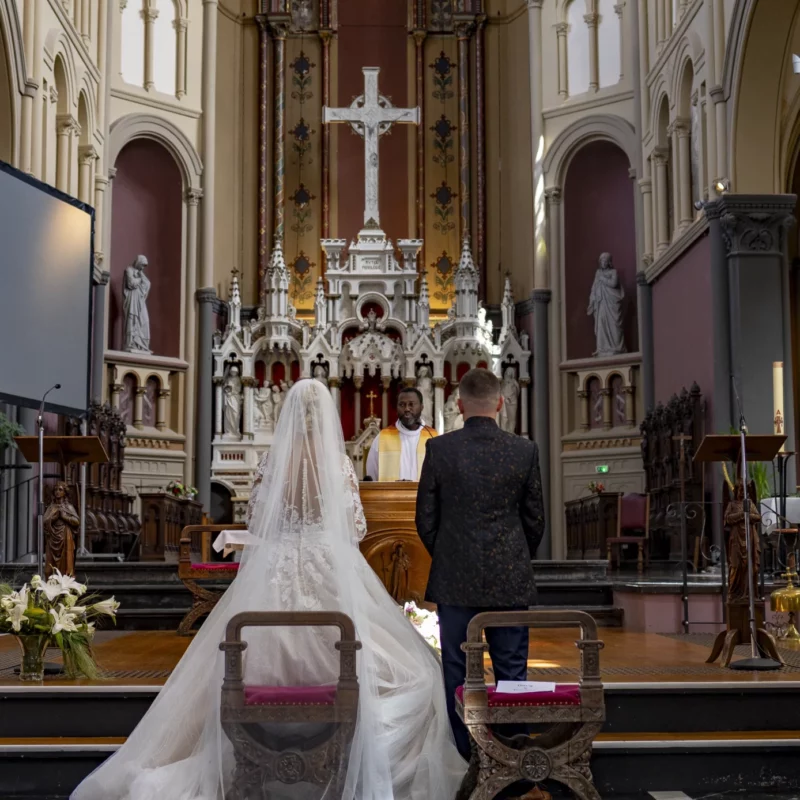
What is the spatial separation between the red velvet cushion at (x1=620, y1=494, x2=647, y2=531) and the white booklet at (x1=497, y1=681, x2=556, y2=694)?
9.05 meters

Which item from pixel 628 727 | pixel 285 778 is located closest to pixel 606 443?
pixel 628 727

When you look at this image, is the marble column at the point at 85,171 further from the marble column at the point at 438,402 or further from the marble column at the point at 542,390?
the marble column at the point at 542,390

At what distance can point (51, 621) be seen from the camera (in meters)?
5.70

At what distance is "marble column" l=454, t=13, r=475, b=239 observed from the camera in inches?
690

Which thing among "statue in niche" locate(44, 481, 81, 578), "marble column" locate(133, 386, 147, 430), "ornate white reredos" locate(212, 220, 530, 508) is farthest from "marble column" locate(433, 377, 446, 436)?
"statue in niche" locate(44, 481, 81, 578)

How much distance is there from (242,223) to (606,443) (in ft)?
20.3

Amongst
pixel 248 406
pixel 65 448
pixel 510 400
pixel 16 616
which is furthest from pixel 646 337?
pixel 16 616

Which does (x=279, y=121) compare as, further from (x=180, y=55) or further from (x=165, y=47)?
(x=165, y=47)

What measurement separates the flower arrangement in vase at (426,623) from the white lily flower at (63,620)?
167 centimetres

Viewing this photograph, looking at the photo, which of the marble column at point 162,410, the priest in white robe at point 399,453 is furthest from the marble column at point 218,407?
the priest in white robe at point 399,453

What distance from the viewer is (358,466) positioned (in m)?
15.6

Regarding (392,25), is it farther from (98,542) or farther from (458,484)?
(458,484)

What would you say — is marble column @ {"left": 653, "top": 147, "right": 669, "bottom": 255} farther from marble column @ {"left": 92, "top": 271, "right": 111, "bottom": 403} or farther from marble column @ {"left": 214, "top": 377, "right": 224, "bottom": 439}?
marble column @ {"left": 92, "top": 271, "right": 111, "bottom": 403}

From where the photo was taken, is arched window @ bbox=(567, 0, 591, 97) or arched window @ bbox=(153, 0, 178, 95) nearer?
arched window @ bbox=(153, 0, 178, 95)
